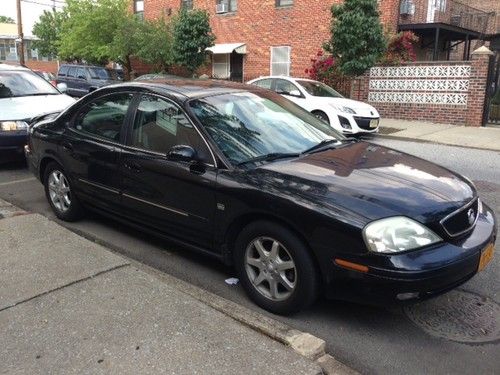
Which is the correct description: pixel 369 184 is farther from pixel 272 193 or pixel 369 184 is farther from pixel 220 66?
pixel 220 66

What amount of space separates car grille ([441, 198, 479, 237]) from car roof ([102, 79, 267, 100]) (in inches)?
83.8

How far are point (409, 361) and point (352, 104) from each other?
9980mm

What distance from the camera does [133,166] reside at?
432 centimetres

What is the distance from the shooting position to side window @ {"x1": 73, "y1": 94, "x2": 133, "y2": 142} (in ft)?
15.0

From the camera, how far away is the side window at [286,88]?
12969 millimetres

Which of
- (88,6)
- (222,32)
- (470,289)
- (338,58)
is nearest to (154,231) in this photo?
(470,289)

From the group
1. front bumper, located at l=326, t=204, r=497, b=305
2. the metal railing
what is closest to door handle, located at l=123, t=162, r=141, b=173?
front bumper, located at l=326, t=204, r=497, b=305

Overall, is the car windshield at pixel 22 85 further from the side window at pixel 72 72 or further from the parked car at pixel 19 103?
the side window at pixel 72 72

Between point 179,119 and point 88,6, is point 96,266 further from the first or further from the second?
point 88,6

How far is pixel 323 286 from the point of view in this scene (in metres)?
3.25

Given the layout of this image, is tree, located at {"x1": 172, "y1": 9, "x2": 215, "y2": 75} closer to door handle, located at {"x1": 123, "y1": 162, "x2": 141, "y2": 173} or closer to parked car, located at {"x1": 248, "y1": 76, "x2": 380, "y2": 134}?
parked car, located at {"x1": 248, "y1": 76, "x2": 380, "y2": 134}

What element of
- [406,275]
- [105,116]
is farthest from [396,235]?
[105,116]

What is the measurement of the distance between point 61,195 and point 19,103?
3.58 m

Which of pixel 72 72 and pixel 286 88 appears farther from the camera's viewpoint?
pixel 72 72
